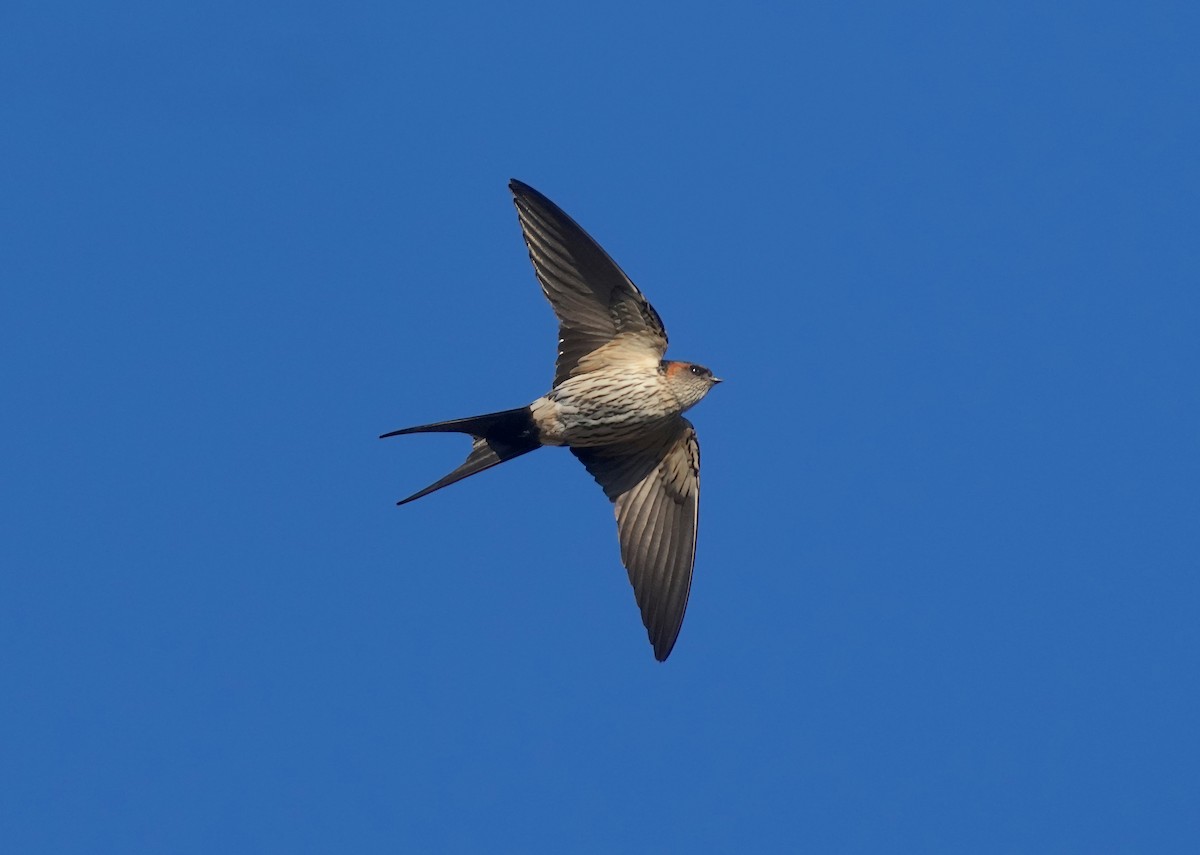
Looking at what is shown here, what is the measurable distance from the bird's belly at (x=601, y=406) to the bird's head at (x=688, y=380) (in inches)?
2.1

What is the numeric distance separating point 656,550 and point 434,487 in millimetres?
1448

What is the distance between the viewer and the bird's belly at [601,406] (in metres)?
9.41

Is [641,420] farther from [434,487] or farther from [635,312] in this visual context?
[434,487]

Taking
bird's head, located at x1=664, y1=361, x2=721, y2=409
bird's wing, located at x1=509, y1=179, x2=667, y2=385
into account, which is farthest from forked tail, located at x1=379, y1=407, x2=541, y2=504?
bird's head, located at x1=664, y1=361, x2=721, y2=409

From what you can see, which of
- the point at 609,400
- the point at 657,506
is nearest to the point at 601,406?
the point at 609,400

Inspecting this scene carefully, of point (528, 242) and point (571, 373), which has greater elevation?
point (528, 242)

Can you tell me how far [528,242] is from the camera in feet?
30.8

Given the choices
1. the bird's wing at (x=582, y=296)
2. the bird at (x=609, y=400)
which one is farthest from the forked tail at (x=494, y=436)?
the bird's wing at (x=582, y=296)

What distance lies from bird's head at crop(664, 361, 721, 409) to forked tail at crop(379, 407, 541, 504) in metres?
0.75

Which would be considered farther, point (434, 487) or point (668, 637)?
point (668, 637)

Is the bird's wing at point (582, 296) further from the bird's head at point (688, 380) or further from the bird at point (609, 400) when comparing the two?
the bird's head at point (688, 380)

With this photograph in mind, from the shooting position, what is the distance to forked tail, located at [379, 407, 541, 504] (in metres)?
9.19

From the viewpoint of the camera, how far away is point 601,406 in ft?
30.9

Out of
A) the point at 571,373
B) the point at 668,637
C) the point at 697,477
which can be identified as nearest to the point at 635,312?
the point at 571,373
